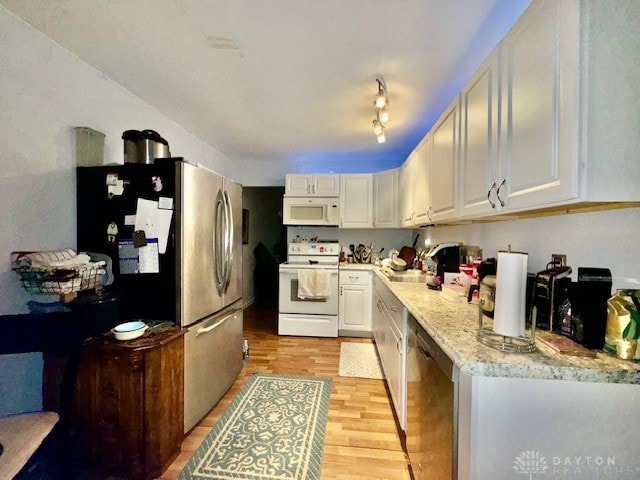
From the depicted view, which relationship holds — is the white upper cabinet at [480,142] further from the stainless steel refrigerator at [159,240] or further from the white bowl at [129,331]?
the white bowl at [129,331]

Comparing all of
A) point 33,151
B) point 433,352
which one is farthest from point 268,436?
point 33,151

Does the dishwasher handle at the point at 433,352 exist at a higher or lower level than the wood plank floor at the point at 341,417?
higher

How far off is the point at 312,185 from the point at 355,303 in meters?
1.73

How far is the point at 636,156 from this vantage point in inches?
30.1

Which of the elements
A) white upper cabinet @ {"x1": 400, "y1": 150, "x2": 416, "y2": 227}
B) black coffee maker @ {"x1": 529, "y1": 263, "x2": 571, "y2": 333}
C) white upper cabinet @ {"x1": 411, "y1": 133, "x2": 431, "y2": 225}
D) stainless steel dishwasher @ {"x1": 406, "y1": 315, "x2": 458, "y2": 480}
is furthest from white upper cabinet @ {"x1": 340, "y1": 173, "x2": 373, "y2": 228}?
black coffee maker @ {"x1": 529, "y1": 263, "x2": 571, "y2": 333}

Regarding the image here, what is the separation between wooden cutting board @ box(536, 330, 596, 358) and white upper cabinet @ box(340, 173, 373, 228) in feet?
9.20

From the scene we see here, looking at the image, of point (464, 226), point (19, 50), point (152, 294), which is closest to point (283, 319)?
point (152, 294)

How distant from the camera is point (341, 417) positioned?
195 cm

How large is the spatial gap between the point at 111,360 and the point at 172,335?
0.97 ft

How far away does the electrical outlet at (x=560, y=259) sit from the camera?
3.93 ft

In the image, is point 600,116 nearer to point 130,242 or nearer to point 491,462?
point 491,462

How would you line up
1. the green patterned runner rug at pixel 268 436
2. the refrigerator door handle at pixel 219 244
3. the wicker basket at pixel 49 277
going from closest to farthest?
the wicker basket at pixel 49 277
the green patterned runner rug at pixel 268 436
the refrigerator door handle at pixel 219 244

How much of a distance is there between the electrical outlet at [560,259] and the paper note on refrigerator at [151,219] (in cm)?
209

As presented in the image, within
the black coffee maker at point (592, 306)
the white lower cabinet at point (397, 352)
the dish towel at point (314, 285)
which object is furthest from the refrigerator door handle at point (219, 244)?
the black coffee maker at point (592, 306)
